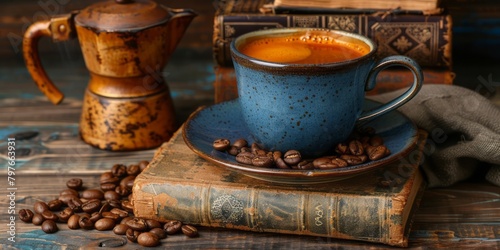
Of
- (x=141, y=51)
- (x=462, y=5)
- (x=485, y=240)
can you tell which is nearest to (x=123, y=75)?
(x=141, y=51)

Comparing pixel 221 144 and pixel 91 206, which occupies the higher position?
pixel 221 144

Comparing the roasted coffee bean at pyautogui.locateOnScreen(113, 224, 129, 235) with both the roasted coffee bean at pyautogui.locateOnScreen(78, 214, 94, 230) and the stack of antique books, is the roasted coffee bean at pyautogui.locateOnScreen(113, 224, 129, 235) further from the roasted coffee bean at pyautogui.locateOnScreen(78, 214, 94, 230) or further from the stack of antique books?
the stack of antique books

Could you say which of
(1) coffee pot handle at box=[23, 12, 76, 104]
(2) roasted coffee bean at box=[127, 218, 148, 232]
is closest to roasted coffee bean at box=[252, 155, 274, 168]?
(2) roasted coffee bean at box=[127, 218, 148, 232]

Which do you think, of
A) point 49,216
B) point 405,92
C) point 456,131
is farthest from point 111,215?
point 456,131

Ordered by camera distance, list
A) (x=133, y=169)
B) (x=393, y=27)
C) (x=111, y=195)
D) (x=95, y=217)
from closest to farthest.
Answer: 1. (x=95, y=217)
2. (x=111, y=195)
3. (x=133, y=169)
4. (x=393, y=27)

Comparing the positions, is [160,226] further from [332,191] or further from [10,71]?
[10,71]

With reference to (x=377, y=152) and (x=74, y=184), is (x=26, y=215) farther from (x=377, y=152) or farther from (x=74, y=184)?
(x=377, y=152)

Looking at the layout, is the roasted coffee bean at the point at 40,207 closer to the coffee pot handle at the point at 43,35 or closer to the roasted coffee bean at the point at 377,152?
the coffee pot handle at the point at 43,35

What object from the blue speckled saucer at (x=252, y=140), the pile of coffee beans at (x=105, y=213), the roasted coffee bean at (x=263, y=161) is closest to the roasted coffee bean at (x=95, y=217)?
the pile of coffee beans at (x=105, y=213)
